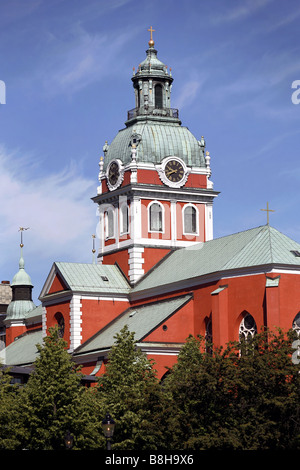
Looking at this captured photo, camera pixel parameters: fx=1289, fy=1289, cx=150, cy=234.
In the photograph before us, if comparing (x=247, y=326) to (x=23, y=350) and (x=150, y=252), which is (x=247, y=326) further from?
(x=23, y=350)

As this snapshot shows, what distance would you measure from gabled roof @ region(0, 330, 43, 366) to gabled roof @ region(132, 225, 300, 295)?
11043mm

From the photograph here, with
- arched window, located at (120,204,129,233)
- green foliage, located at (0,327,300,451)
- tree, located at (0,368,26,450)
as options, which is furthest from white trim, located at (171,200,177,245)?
tree, located at (0,368,26,450)

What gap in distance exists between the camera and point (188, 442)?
201ft

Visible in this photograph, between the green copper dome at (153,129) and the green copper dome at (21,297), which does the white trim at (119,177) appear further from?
the green copper dome at (21,297)

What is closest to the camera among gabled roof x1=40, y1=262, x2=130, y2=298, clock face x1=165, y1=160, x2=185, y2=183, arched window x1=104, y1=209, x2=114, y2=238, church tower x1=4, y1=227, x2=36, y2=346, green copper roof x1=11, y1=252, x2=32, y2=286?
gabled roof x1=40, y1=262, x2=130, y2=298

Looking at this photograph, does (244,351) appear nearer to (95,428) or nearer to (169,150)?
(95,428)

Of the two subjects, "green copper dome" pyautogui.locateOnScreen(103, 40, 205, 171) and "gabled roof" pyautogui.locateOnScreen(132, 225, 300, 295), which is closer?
"gabled roof" pyautogui.locateOnScreen(132, 225, 300, 295)

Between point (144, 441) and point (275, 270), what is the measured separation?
666 inches

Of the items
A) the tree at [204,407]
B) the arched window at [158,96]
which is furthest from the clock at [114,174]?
the tree at [204,407]

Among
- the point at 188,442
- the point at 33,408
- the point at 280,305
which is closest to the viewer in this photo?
the point at 188,442

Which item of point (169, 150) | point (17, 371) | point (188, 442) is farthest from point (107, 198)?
point (188, 442)

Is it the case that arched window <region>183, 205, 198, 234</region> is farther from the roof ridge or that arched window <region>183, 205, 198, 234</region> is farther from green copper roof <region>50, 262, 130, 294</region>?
the roof ridge

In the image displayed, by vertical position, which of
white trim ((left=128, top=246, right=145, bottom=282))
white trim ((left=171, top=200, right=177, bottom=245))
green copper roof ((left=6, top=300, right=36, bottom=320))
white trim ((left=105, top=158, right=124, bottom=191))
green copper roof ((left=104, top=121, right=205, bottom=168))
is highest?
green copper roof ((left=104, top=121, right=205, bottom=168))

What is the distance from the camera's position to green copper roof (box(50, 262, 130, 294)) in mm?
94562
